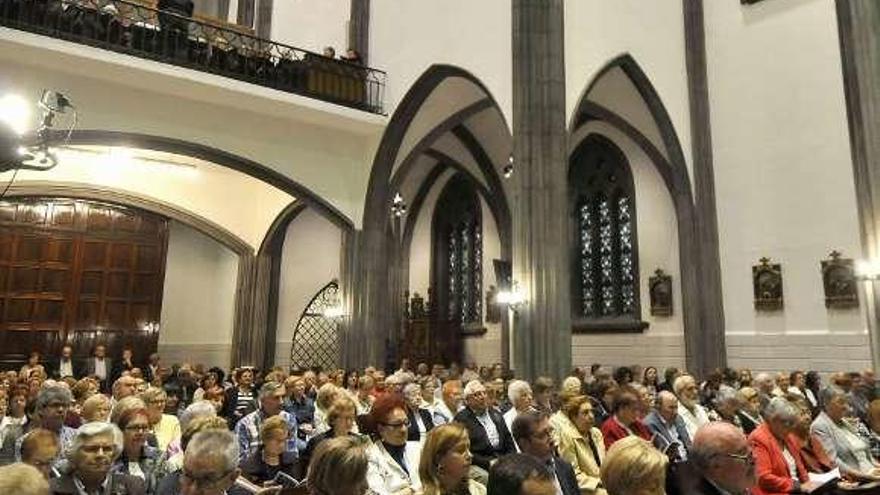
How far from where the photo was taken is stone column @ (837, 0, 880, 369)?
9047mm

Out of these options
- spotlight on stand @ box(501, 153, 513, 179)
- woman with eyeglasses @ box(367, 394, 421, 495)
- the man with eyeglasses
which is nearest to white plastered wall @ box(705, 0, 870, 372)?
spotlight on stand @ box(501, 153, 513, 179)

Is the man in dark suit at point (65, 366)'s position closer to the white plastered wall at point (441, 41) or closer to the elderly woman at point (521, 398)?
the white plastered wall at point (441, 41)

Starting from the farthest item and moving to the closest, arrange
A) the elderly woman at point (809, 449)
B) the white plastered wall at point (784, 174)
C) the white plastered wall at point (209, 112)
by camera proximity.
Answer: the white plastered wall at point (784, 174) → the white plastered wall at point (209, 112) → the elderly woman at point (809, 449)

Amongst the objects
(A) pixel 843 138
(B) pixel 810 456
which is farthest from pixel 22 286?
(A) pixel 843 138

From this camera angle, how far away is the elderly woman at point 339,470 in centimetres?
245

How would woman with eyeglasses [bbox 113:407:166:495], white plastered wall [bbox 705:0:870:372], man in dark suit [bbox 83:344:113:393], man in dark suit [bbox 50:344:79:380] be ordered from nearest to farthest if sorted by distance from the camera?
woman with eyeglasses [bbox 113:407:166:495]
white plastered wall [bbox 705:0:870:372]
man in dark suit [bbox 50:344:79:380]
man in dark suit [bbox 83:344:113:393]

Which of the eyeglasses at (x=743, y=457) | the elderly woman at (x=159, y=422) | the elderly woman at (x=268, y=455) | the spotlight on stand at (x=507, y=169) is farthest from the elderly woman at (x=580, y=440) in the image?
the spotlight on stand at (x=507, y=169)

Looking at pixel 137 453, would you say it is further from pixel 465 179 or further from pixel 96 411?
pixel 465 179

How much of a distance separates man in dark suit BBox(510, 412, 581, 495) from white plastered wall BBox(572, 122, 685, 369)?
1019 centimetres

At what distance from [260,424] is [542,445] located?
2.01 metres

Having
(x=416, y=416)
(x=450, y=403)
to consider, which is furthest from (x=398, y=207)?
(x=416, y=416)

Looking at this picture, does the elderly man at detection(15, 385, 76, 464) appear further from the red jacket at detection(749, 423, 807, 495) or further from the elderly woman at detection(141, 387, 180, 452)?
the red jacket at detection(749, 423, 807, 495)

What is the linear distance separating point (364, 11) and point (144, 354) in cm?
885

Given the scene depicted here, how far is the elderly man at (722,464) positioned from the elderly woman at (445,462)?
3.10 feet
